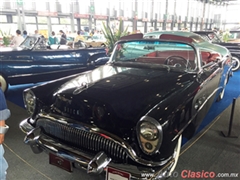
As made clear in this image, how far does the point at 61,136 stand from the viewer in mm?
2027

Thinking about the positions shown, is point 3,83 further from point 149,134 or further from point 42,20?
point 42,20

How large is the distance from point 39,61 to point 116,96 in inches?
140

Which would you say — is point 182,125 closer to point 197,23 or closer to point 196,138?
point 196,138

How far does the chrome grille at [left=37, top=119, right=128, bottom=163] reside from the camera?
5.70 feet

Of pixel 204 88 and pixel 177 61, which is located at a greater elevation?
pixel 177 61

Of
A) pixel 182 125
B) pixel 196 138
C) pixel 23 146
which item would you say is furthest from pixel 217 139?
pixel 23 146

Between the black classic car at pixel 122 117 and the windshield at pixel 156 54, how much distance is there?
0.03 metres

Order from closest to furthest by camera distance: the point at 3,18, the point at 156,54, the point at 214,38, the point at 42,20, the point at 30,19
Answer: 1. the point at 156,54
2. the point at 214,38
3. the point at 3,18
4. the point at 30,19
5. the point at 42,20

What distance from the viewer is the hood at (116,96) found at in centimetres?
182

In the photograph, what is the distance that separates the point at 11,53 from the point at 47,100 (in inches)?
115

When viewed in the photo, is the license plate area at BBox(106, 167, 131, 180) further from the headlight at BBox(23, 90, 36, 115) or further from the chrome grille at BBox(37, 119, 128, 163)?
the headlight at BBox(23, 90, 36, 115)

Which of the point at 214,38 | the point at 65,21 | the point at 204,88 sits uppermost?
the point at 65,21

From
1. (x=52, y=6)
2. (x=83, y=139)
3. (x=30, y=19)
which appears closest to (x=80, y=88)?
(x=83, y=139)

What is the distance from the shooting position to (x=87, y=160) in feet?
5.82
